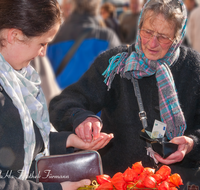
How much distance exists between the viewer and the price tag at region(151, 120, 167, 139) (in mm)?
1732

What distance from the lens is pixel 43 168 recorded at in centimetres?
140

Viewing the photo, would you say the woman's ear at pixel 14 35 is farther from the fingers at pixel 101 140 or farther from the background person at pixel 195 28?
the background person at pixel 195 28

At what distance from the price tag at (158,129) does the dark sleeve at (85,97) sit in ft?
1.33

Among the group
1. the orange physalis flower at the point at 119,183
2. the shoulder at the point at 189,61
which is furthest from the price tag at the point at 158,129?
the orange physalis flower at the point at 119,183

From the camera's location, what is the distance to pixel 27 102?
154cm

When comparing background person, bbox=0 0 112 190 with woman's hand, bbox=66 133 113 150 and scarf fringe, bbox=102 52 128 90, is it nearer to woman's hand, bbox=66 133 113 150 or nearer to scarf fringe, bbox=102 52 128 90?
woman's hand, bbox=66 133 113 150

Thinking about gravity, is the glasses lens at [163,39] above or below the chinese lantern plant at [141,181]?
above

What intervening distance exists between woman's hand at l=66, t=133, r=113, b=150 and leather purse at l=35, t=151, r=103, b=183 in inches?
5.4

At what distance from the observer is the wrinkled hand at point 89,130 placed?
1.57 meters

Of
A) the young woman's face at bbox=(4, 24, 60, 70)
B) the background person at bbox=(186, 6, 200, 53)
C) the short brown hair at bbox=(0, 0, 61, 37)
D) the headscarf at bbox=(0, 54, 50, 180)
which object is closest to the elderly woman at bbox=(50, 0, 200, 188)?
the headscarf at bbox=(0, 54, 50, 180)

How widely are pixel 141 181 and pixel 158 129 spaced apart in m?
0.61

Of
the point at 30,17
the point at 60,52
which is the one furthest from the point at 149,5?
the point at 60,52

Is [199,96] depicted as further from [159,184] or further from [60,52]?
[60,52]

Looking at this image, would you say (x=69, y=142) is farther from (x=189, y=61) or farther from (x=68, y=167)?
(x=189, y=61)
